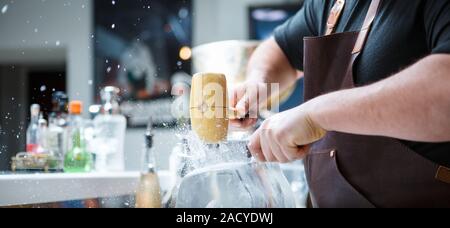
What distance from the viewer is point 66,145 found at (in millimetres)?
1698

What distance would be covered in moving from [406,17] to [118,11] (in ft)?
9.14

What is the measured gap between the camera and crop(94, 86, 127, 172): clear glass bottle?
1745mm

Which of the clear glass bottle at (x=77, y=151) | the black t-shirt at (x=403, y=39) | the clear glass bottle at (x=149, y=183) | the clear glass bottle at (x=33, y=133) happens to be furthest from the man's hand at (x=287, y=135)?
the clear glass bottle at (x=77, y=151)

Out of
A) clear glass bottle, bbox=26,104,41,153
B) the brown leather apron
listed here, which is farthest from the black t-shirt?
clear glass bottle, bbox=26,104,41,153

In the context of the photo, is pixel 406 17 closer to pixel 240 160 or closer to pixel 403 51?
pixel 403 51

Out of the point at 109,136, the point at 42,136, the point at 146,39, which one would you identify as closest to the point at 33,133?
the point at 42,136

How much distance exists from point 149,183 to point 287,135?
1.81ft

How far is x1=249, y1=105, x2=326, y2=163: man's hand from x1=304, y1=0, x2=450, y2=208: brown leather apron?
0.11 m

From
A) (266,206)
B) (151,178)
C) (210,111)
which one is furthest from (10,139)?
(266,206)

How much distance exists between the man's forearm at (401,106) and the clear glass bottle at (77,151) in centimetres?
101

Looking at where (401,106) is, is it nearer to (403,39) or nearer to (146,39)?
(403,39)

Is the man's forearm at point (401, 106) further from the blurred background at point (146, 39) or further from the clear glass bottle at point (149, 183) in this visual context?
the blurred background at point (146, 39)

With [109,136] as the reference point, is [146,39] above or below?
above

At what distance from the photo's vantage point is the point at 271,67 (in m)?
1.28
